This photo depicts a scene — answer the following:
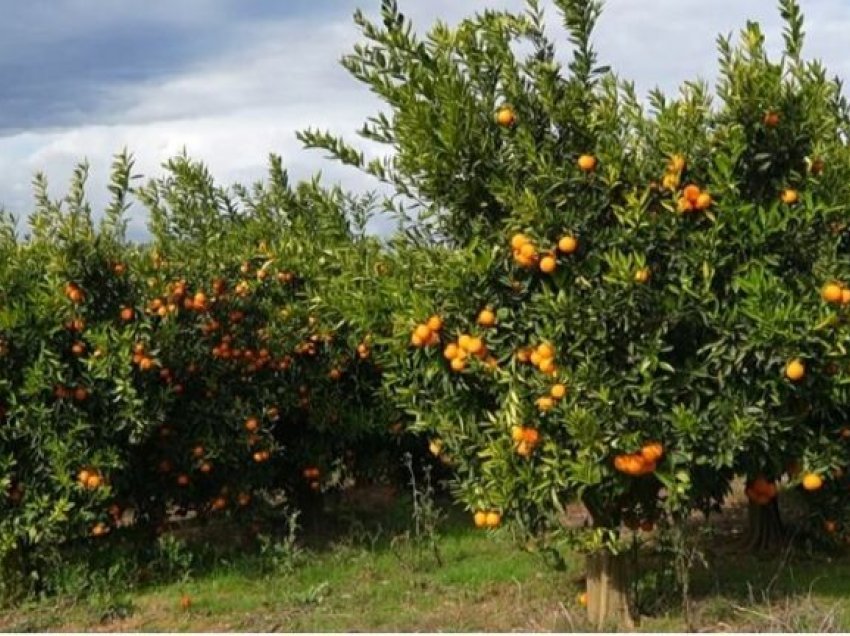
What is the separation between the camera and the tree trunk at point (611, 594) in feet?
19.9

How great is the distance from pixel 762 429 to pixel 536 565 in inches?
104

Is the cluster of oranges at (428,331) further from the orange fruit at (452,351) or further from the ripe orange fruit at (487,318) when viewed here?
the ripe orange fruit at (487,318)

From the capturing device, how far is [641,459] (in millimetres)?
5234

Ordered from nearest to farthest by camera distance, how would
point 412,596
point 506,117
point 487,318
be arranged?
point 487,318 → point 506,117 → point 412,596

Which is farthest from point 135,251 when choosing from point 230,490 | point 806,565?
point 806,565

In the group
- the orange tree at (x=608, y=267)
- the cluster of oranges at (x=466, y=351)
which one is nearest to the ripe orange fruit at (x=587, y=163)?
the orange tree at (x=608, y=267)

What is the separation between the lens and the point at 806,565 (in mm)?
7508

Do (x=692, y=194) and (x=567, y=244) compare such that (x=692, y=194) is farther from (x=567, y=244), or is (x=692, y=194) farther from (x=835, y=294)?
(x=835, y=294)

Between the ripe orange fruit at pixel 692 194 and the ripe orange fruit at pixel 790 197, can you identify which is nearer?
the ripe orange fruit at pixel 692 194

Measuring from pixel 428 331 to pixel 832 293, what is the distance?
6.14ft

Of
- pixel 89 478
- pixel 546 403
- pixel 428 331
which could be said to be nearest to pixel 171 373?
pixel 89 478

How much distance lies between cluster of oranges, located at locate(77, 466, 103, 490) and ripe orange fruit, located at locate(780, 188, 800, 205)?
4.42 metres

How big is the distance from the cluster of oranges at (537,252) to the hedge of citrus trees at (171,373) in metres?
1.12

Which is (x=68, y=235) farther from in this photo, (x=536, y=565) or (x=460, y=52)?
(x=536, y=565)
